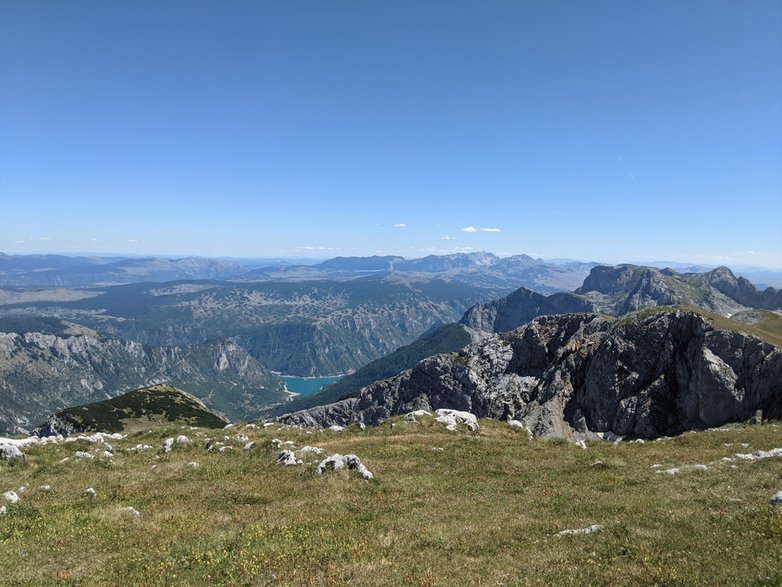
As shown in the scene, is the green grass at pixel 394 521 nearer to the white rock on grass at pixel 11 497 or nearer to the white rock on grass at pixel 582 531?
the white rock on grass at pixel 582 531

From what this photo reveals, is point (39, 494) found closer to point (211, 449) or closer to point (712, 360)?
point (211, 449)

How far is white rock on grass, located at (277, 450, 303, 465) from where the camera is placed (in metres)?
30.5

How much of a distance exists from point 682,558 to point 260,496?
19348 millimetres

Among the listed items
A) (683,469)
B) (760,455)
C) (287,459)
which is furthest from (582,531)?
(760,455)

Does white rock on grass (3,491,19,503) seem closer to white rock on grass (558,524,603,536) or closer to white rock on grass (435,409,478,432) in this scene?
white rock on grass (558,524,603,536)

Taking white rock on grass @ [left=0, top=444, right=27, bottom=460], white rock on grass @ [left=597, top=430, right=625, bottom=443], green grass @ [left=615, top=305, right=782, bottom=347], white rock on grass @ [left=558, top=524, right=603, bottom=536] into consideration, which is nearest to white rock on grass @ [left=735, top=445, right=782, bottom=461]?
white rock on grass @ [left=558, top=524, right=603, bottom=536]

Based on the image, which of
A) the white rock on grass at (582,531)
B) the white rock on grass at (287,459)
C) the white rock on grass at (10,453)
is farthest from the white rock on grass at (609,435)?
the white rock on grass at (10,453)

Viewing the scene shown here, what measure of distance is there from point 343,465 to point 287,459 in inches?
180

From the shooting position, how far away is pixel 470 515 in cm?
2148

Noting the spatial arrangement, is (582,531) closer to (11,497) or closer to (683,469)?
(683,469)

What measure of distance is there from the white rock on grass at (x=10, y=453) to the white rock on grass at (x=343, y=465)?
22.3 m

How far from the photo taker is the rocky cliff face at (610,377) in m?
99.9

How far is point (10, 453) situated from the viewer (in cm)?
3191

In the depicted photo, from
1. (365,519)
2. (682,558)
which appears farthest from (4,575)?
(682,558)
